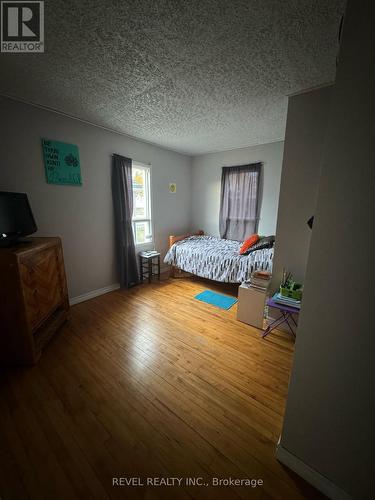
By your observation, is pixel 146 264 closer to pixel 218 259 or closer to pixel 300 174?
pixel 218 259

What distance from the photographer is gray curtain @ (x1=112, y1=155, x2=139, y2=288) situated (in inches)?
121

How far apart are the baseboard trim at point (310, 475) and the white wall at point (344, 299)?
0.03 feet

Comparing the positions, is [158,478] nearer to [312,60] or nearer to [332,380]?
[332,380]

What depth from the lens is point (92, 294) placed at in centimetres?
304

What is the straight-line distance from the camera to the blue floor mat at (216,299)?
114 inches

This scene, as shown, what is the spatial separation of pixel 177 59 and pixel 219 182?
9.68ft

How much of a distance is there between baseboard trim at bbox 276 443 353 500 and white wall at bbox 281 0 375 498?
10mm

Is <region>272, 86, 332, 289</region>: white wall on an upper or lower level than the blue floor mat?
upper

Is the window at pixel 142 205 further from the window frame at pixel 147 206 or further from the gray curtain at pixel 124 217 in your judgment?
the gray curtain at pixel 124 217

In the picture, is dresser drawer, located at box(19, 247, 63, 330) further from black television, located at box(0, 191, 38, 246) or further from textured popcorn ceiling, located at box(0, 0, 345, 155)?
textured popcorn ceiling, located at box(0, 0, 345, 155)

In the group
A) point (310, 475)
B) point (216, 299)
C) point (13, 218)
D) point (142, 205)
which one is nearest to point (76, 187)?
point (13, 218)

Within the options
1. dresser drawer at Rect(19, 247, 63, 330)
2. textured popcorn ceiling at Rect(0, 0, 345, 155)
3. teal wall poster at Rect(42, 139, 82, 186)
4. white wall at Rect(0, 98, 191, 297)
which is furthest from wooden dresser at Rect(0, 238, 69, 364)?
textured popcorn ceiling at Rect(0, 0, 345, 155)

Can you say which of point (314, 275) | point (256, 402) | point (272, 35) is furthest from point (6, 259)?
point (272, 35)

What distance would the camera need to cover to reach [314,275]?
88cm
